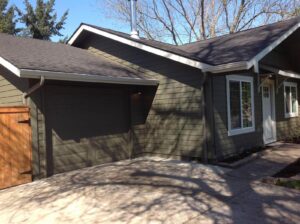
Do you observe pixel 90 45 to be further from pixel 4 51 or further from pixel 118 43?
pixel 4 51

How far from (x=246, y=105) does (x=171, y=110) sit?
2384 millimetres

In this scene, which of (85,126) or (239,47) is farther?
(239,47)

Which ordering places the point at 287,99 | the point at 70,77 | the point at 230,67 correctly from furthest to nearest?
the point at 287,99 → the point at 230,67 → the point at 70,77

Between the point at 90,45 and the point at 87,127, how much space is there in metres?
4.17

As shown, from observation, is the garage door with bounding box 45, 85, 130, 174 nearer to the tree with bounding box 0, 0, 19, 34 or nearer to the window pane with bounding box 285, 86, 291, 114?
the window pane with bounding box 285, 86, 291, 114

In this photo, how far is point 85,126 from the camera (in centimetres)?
812

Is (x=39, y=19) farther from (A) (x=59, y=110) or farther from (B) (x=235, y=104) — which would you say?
(B) (x=235, y=104)

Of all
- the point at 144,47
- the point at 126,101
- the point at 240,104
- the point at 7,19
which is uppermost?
the point at 7,19

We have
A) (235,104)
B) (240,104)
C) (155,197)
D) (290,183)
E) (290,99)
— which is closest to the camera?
(155,197)

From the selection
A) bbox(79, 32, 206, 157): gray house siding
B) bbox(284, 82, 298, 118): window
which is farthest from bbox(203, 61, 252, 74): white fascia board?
bbox(284, 82, 298, 118): window

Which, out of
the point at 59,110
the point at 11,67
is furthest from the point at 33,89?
the point at 59,110

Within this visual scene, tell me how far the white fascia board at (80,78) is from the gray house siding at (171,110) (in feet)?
1.71

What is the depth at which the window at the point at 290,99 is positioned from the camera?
12328 mm

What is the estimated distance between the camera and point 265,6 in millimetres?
22969
